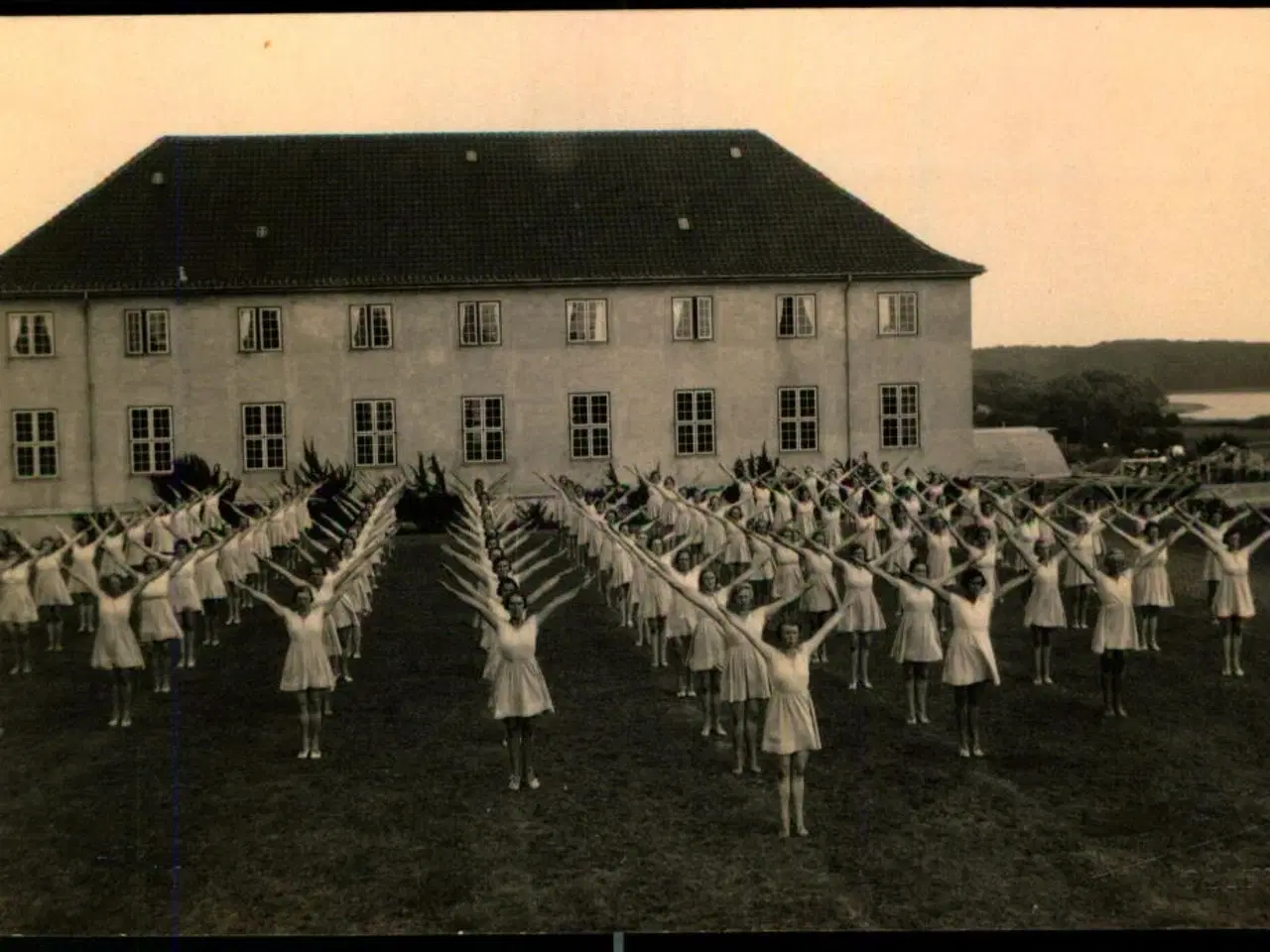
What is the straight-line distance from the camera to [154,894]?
11164 mm

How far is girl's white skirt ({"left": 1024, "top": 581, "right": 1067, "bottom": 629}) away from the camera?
56.6 feet

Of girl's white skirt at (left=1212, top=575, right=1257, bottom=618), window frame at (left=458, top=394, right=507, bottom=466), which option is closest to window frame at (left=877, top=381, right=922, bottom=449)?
window frame at (left=458, top=394, right=507, bottom=466)

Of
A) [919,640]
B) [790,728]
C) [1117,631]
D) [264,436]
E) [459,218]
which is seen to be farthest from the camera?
[459,218]

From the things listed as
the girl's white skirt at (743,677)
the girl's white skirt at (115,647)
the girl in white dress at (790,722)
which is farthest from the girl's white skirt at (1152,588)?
the girl's white skirt at (115,647)

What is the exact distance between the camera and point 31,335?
37156 mm

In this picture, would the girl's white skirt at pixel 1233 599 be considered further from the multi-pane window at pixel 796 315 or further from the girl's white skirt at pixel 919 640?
the multi-pane window at pixel 796 315

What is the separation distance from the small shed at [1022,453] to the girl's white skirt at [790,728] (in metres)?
29.8

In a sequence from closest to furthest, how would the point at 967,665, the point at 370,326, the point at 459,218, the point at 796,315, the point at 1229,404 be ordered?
the point at 967,665
the point at 1229,404
the point at 370,326
the point at 459,218
the point at 796,315

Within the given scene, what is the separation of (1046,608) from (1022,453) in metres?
24.4

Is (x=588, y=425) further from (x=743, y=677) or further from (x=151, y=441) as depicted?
(x=743, y=677)

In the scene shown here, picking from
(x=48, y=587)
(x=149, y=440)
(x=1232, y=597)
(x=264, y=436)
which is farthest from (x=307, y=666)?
(x=264, y=436)

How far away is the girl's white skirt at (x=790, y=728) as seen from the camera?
38.4 feet

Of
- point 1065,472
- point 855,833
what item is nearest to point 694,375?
point 1065,472

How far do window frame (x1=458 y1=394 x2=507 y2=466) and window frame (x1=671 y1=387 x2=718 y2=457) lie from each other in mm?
5285
